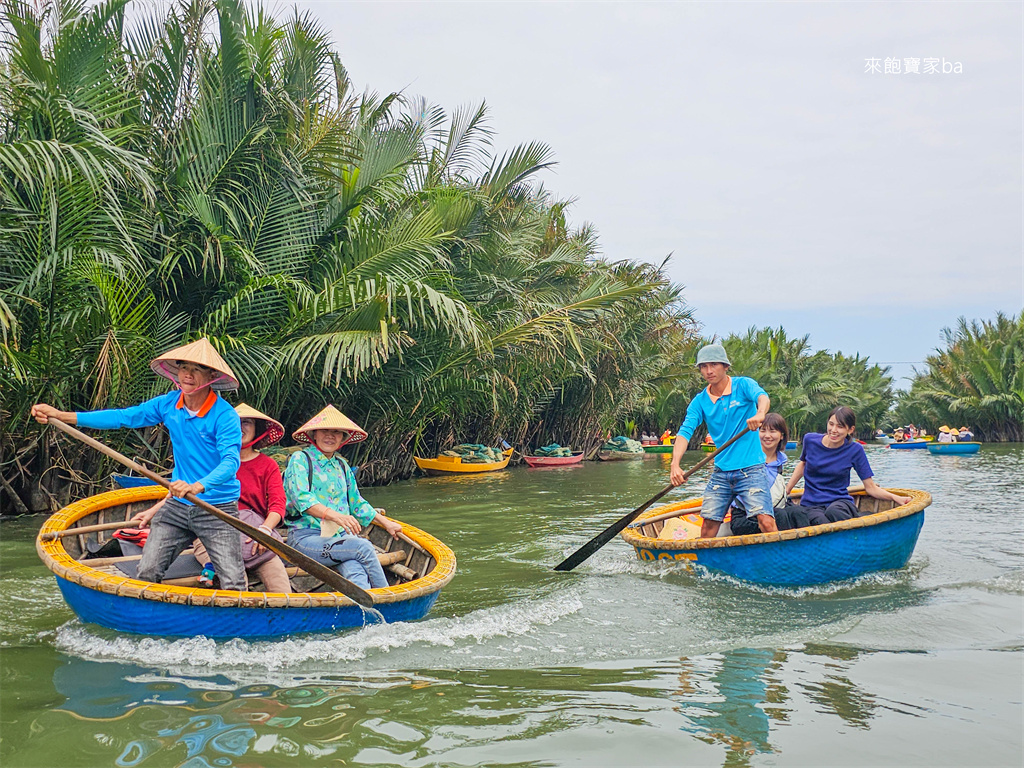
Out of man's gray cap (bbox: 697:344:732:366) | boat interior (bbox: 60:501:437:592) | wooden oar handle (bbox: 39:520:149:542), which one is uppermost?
man's gray cap (bbox: 697:344:732:366)

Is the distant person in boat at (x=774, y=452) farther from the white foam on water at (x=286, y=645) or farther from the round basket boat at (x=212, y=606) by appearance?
the round basket boat at (x=212, y=606)

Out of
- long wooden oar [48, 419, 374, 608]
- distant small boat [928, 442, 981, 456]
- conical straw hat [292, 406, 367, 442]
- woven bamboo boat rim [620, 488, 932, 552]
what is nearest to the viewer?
long wooden oar [48, 419, 374, 608]

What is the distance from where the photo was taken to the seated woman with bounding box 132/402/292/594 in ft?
18.2

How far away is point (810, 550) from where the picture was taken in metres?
6.66

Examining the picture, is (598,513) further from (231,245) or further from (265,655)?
(265,655)

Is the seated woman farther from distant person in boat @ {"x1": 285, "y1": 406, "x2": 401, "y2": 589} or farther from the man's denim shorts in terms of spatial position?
the man's denim shorts

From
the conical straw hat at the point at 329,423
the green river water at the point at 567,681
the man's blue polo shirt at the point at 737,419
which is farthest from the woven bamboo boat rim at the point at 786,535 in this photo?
the conical straw hat at the point at 329,423

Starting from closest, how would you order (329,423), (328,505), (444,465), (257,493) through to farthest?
(329,423), (328,505), (257,493), (444,465)

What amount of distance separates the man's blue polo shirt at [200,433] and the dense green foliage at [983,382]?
35673 millimetres

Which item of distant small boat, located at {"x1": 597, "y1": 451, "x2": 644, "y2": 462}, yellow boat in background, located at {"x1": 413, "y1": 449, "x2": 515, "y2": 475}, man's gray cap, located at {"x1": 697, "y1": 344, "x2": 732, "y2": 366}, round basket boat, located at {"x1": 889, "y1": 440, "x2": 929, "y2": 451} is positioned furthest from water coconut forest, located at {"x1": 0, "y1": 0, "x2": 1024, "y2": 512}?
round basket boat, located at {"x1": 889, "y1": 440, "x2": 929, "y2": 451}

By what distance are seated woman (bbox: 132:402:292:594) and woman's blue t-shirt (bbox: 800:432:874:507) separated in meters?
4.47

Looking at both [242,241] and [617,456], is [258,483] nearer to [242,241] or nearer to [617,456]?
[242,241]

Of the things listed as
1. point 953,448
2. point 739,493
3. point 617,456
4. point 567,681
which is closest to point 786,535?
point 739,493

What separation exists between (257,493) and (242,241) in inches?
249
